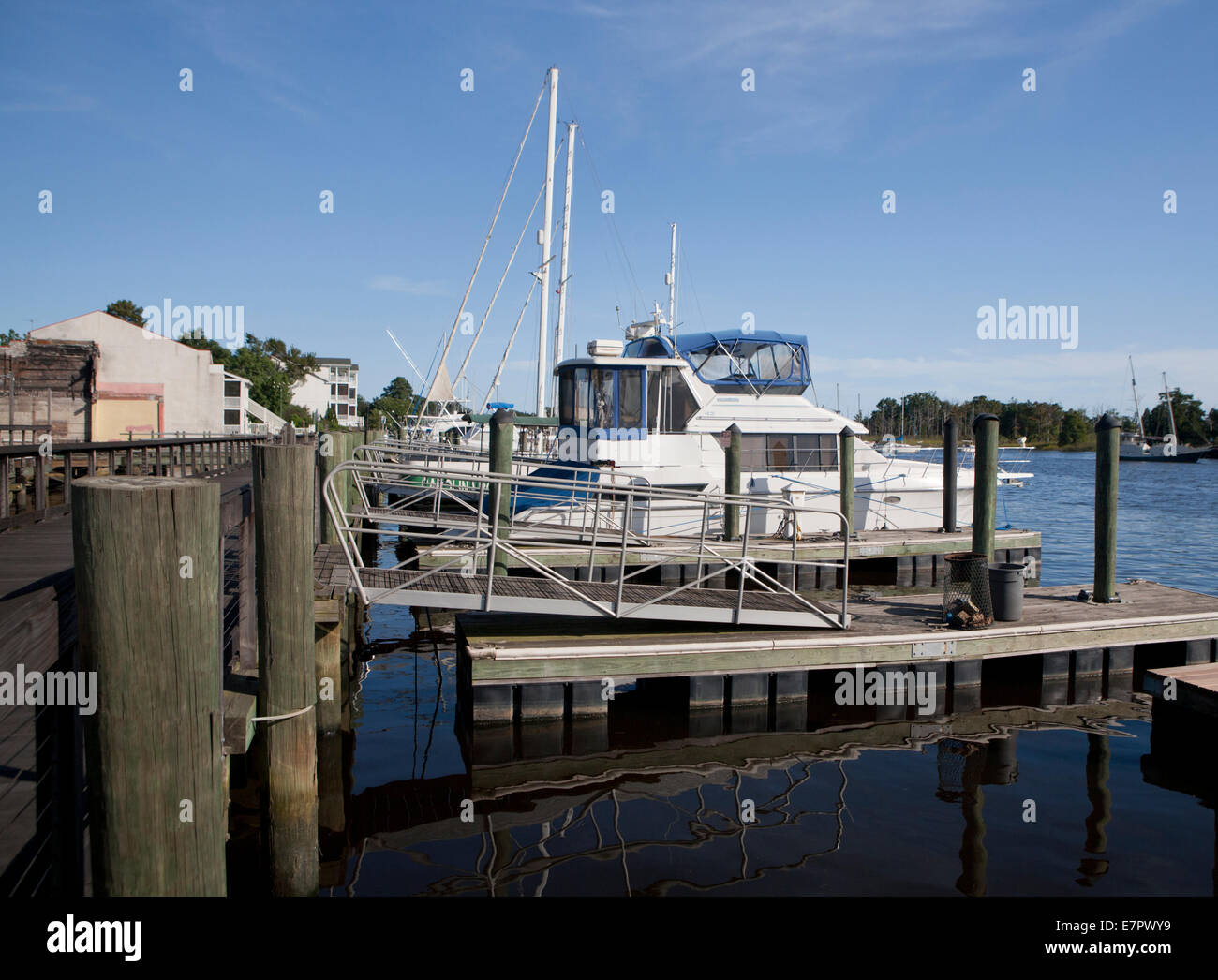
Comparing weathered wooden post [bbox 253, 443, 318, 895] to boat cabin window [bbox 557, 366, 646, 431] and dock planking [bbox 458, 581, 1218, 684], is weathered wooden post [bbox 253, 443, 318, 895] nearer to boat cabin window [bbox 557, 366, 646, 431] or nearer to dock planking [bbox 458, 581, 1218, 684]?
dock planking [bbox 458, 581, 1218, 684]

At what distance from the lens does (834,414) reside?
19.1m

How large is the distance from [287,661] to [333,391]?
97.3 m

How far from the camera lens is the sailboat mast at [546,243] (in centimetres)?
2486

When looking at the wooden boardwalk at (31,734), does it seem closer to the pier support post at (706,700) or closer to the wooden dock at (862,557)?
the pier support post at (706,700)

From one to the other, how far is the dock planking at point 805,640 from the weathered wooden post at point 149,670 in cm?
519

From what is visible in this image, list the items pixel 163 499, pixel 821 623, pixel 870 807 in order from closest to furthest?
pixel 163 499, pixel 870 807, pixel 821 623

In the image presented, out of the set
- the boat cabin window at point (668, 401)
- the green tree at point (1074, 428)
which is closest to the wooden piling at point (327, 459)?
the boat cabin window at point (668, 401)

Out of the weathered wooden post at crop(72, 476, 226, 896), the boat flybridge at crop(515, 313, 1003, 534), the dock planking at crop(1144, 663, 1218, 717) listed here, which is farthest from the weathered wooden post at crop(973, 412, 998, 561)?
the weathered wooden post at crop(72, 476, 226, 896)

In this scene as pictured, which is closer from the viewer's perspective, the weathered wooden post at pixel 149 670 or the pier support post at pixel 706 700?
the weathered wooden post at pixel 149 670

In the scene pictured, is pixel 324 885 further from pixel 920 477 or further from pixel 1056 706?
pixel 920 477

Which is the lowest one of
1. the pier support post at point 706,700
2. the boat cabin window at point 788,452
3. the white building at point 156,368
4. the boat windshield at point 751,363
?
the pier support post at point 706,700

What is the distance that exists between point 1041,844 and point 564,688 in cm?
431

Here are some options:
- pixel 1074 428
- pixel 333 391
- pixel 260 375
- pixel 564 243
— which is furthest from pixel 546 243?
pixel 1074 428
